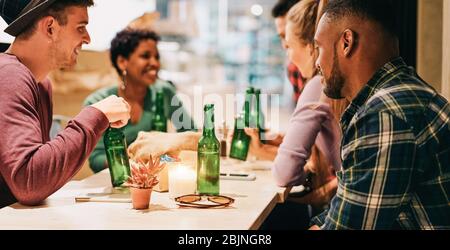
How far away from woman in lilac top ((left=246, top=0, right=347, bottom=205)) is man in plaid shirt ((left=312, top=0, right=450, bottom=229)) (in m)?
0.68

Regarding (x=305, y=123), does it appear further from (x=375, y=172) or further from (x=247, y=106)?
(x=375, y=172)

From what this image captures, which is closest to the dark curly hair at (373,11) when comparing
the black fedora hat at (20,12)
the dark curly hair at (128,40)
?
the black fedora hat at (20,12)

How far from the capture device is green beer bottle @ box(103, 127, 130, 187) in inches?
74.8

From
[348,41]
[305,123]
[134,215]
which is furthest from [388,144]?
[305,123]

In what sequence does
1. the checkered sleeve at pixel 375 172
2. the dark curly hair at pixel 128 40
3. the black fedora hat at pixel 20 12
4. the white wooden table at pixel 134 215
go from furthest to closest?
the dark curly hair at pixel 128 40
the black fedora hat at pixel 20 12
the white wooden table at pixel 134 215
the checkered sleeve at pixel 375 172

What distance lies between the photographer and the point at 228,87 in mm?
6898

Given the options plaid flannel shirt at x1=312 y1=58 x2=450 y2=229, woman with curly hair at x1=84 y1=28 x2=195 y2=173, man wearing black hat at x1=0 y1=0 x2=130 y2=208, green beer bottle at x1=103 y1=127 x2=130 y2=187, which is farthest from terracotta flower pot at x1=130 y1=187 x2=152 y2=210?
woman with curly hair at x1=84 y1=28 x2=195 y2=173

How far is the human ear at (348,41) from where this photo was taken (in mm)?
1404

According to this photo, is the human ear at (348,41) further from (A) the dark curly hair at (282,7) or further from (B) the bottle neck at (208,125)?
(A) the dark curly hair at (282,7)

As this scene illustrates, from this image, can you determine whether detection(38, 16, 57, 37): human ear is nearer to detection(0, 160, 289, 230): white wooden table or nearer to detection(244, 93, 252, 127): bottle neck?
detection(0, 160, 289, 230): white wooden table

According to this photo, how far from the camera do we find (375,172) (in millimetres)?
1205

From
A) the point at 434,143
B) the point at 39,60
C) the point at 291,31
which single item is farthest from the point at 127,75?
the point at 434,143

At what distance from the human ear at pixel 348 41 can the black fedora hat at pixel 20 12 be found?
91 cm

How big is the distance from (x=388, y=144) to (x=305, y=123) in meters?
0.93
